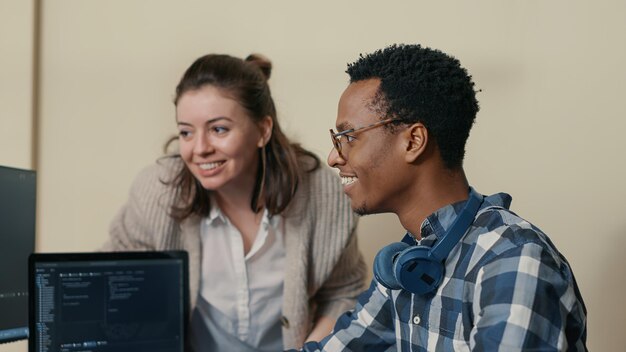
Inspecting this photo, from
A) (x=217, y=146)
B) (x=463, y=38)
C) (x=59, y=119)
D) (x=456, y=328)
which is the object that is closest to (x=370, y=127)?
(x=456, y=328)

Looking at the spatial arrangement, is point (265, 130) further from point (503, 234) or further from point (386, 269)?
point (503, 234)

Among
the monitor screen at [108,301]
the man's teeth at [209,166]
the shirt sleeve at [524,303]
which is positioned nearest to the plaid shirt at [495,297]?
the shirt sleeve at [524,303]

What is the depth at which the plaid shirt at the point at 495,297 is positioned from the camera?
86 cm

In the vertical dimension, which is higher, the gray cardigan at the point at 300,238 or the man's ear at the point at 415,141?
the man's ear at the point at 415,141

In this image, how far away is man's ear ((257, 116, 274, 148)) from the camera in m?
1.75

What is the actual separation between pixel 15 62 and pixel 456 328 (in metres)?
1.75

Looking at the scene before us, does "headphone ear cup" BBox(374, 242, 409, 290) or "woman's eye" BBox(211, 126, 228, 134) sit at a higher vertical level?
"woman's eye" BBox(211, 126, 228, 134)

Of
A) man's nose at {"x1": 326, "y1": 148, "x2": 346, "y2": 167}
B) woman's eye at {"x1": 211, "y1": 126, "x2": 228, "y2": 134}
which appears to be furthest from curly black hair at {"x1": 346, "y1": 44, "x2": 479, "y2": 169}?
woman's eye at {"x1": 211, "y1": 126, "x2": 228, "y2": 134}

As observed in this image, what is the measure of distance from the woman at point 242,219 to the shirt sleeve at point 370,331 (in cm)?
43

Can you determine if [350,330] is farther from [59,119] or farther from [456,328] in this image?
[59,119]

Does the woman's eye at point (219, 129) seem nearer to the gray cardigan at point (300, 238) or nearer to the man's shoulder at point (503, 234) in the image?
the gray cardigan at point (300, 238)

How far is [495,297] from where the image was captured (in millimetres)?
894

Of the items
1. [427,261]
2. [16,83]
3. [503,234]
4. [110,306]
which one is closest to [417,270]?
[427,261]

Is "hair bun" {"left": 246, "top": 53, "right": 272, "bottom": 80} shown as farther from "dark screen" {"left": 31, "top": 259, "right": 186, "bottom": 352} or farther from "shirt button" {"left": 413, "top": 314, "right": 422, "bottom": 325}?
"shirt button" {"left": 413, "top": 314, "right": 422, "bottom": 325}
